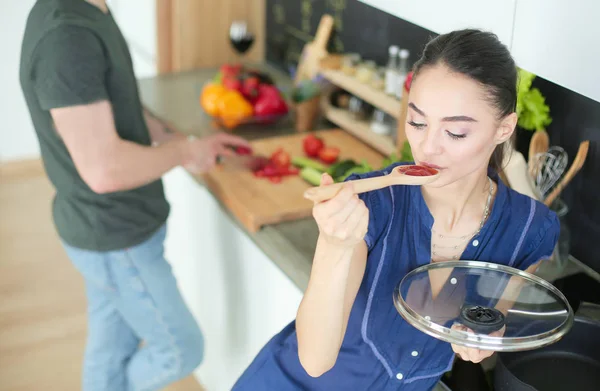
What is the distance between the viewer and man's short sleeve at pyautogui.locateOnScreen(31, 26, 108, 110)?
4.73ft

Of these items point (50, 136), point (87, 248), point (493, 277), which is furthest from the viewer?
point (87, 248)

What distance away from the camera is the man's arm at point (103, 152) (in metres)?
1.48

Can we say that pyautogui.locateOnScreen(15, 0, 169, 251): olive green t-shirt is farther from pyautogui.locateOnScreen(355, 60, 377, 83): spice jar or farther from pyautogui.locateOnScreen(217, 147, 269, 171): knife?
pyautogui.locateOnScreen(355, 60, 377, 83): spice jar

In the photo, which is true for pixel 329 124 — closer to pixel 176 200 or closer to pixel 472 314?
pixel 176 200

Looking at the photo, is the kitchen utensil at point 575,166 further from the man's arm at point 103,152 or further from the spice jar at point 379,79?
the man's arm at point 103,152

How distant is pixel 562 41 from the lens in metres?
1.25

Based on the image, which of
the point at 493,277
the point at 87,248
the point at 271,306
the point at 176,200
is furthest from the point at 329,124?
the point at 493,277

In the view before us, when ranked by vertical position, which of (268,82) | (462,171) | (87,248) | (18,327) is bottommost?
(18,327)

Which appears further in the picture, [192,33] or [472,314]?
[192,33]

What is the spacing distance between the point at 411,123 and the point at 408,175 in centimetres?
9

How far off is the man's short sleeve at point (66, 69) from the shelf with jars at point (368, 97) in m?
0.79

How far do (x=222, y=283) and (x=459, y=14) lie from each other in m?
1.04

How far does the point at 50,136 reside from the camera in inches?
63.9

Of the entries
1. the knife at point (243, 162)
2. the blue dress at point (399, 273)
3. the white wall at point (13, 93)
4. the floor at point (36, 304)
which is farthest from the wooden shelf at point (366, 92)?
the white wall at point (13, 93)
